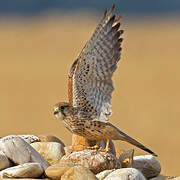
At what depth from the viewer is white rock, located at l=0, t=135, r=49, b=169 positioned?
6.95 metres

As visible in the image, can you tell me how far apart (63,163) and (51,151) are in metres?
0.99

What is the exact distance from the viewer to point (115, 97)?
71.5 feet

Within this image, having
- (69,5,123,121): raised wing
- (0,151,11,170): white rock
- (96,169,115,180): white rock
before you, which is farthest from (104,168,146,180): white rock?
(0,151,11,170): white rock

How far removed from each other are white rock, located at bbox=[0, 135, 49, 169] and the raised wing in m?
0.76

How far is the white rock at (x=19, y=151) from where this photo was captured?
6953 mm

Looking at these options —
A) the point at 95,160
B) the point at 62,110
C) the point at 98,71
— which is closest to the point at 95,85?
the point at 98,71

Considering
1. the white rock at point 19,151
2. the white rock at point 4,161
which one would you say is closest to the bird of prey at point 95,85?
the white rock at point 19,151

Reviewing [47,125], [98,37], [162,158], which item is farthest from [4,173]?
[47,125]

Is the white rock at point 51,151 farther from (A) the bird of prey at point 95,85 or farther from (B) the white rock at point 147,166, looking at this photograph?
(B) the white rock at point 147,166

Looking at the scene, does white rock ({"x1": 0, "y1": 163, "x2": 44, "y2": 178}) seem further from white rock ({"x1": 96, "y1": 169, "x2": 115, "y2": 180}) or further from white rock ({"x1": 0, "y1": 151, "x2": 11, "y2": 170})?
white rock ({"x1": 96, "y1": 169, "x2": 115, "y2": 180})

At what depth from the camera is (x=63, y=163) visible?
652 cm

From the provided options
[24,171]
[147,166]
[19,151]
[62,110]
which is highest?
[62,110]

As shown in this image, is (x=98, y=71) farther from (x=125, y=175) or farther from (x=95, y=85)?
(x=125, y=175)

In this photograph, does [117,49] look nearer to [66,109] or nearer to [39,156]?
[66,109]
